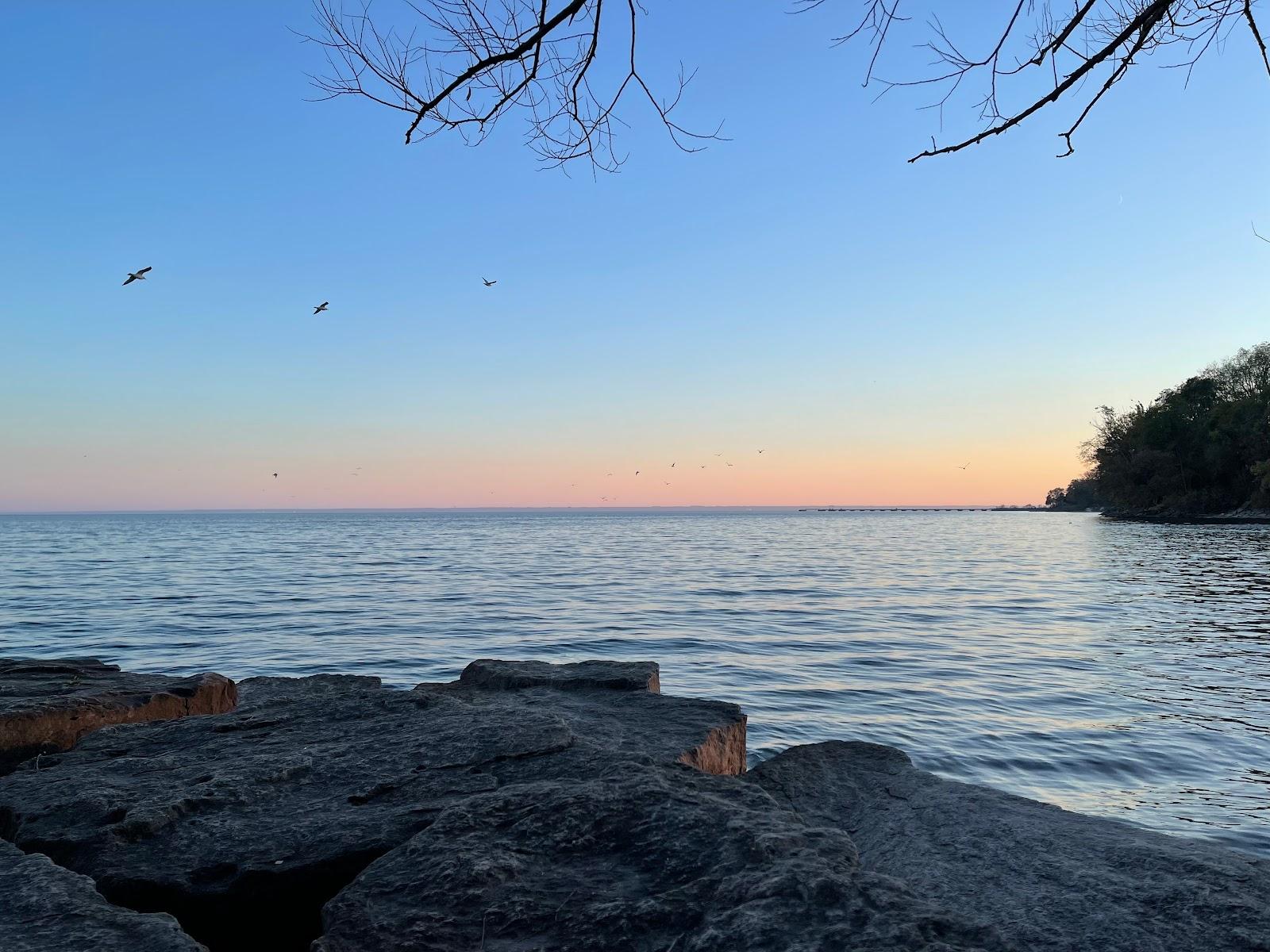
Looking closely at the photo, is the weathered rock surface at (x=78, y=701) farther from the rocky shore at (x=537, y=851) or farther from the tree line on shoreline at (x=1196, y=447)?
the tree line on shoreline at (x=1196, y=447)

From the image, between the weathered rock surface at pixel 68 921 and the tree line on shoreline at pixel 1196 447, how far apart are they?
80668mm

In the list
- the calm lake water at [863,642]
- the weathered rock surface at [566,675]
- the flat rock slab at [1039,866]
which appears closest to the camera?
the flat rock slab at [1039,866]

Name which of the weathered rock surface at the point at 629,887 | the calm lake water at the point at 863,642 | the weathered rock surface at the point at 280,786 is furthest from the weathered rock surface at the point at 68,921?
the calm lake water at the point at 863,642

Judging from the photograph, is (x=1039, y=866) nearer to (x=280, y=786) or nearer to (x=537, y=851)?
(x=537, y=851)

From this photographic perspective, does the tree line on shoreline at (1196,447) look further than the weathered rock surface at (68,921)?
Yes

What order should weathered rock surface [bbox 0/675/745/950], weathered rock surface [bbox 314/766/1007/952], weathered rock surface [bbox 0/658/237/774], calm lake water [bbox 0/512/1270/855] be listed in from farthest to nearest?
calm lake water [bbox 0/512/1270/855]
weathered rock surface [bbox 0/658/237/774]
weathered rock surface [bbox 0/675/745/950]
weathered rock surface [bbox 314/766/1007/952]

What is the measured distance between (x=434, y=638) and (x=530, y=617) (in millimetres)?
2796

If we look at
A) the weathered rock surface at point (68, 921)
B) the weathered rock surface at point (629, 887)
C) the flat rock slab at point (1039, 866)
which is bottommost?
the flat rock slab at point (1039, 866)

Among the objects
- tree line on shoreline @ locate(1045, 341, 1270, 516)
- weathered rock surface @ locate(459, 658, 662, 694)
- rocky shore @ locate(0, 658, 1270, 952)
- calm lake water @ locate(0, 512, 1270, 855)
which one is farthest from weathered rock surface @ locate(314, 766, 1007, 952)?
tree line on shoreline @ locate(1045, 341, 1270, 516)

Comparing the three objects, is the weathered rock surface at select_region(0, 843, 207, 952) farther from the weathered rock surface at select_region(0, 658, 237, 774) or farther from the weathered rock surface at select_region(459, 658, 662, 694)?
the weathered rock surface at select_region(459, 658, 662, 694)

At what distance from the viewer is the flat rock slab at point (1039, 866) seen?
2.34 m

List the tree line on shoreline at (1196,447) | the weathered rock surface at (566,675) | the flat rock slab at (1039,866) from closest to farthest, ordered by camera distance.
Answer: the flat rock slab at (1039,866)
the weathered rock surface at (566,675)
the tree line on shoreline at (1196,447)

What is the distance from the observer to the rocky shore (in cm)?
211

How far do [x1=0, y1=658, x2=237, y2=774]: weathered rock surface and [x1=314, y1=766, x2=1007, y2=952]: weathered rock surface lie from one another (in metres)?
3.14
